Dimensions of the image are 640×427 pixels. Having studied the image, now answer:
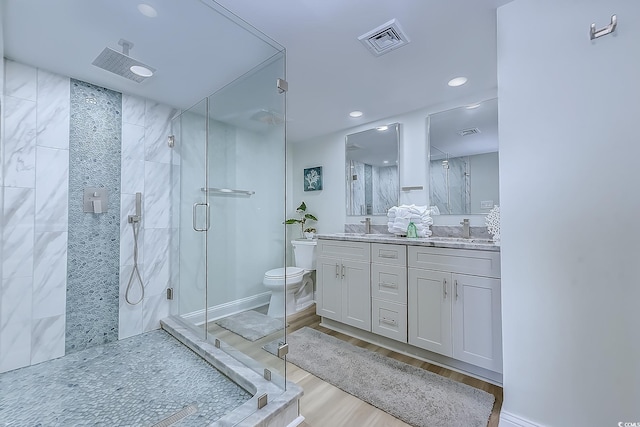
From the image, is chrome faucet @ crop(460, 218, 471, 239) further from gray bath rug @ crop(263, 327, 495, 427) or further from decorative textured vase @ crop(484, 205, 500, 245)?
gray bath rug @ crop(263, 327, 495, 427)

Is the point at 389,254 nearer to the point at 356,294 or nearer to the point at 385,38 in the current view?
the point at 356,294

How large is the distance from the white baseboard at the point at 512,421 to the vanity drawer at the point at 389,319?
32.9 inches

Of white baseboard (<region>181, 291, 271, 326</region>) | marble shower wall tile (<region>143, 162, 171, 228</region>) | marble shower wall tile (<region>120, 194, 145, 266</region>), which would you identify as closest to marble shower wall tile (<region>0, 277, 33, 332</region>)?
marble shower wall tile (<region>120, 194, 145, 266</region>)

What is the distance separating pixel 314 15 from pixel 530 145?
4.26 feet

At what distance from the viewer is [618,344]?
1.10 metres

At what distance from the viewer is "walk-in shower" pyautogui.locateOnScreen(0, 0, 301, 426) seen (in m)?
1.50

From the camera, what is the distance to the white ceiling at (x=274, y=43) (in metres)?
1.40

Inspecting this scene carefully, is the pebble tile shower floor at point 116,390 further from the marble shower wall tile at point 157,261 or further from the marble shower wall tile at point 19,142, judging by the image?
the marble shower wall tile at point 19,142

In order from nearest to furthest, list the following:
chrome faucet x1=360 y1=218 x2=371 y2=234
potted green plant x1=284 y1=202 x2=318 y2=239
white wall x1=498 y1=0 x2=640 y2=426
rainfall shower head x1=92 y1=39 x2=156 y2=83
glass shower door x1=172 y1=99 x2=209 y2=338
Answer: white wall x1=498 y1=0 x2=640 y2=426 → rainfall shower head x1=92 y1=39 x2=156 y2=83 → glass shower door x1=172 y1=99 x2=209 y2=338 → chrome faucet x1=360 y1=218 x2=371 y2=234 → potted green plant x1=284 y1=202 x2=318 y2=239

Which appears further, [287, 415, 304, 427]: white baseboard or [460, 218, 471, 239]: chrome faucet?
[460, 218, 471, 239]: chrome faucet

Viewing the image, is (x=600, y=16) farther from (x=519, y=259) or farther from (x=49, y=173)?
(x=49, y=173)

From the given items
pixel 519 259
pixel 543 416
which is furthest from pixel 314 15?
pixel 543 416

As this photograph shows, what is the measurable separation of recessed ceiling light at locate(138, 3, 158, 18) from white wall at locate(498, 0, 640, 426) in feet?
6.03

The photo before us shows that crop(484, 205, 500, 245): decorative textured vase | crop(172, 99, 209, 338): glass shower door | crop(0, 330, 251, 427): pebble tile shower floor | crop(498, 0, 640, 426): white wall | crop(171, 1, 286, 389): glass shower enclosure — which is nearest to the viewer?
crop(498, 0, 640, 426): white wall
